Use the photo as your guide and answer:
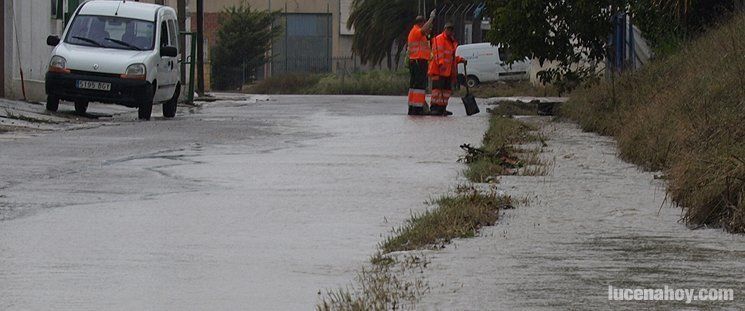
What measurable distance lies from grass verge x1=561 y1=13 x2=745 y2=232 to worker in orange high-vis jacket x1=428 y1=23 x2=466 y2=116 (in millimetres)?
3395

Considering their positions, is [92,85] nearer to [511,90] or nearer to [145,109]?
[145,109]

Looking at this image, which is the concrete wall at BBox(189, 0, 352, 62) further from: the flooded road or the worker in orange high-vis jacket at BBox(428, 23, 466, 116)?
the flooded road

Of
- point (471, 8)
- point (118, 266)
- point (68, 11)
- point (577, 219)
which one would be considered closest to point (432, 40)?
point (68, 11)

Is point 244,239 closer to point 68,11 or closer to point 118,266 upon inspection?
point 118,266

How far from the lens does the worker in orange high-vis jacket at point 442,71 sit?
1072 inches

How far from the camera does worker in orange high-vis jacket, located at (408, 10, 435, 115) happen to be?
27141 mm

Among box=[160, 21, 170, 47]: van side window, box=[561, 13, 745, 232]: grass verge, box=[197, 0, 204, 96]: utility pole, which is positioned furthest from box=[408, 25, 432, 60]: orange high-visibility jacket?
box=[197, 0, 204, 96]: utility pole

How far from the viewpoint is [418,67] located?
27.4m

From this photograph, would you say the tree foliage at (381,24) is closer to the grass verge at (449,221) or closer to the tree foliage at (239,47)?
the tree foliage at (239,47)

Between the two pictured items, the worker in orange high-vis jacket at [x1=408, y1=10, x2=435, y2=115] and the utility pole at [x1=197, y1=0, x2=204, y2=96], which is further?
the utility pole at [x1=197, y1=0, x2=204, y2=96]

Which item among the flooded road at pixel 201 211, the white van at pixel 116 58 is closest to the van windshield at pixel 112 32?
the white van at pixel 116 58

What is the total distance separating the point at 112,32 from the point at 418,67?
187 inches

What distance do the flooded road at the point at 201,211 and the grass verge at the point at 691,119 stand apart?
5.49 ft

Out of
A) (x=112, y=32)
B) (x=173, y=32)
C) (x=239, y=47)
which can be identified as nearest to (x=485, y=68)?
(x=239, y=47)
